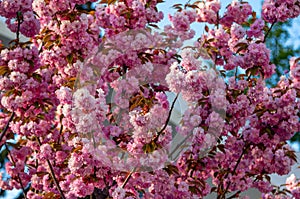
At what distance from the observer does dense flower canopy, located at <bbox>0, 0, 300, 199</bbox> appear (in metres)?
2.81

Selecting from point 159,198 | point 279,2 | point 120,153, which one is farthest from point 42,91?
point 279,2

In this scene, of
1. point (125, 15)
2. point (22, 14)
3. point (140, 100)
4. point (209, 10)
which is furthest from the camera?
point (209, 10)

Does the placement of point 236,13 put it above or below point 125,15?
above

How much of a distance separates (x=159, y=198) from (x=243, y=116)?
852mm

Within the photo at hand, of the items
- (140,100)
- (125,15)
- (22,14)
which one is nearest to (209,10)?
(125,15)

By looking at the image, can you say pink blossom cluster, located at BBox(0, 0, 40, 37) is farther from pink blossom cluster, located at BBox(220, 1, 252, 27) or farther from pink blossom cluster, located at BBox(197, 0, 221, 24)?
pink blossom cluster, located at BBox(220, 1, 252, 27)

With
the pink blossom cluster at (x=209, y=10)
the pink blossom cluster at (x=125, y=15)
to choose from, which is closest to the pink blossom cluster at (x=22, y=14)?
the pink blossom cluster at (x=125, y=15)

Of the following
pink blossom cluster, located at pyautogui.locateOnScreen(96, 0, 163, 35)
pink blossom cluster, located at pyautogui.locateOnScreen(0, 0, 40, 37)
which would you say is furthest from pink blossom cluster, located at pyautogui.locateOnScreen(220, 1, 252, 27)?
pink blossom cluster, located at pyautogui.locateOnScreen(0, 0, 40, 37)

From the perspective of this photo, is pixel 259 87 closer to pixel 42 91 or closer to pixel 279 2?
pixel 279 2

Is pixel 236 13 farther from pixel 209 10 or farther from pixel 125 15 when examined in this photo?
pixel 125 15

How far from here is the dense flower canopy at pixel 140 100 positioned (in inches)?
111

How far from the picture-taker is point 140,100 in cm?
286

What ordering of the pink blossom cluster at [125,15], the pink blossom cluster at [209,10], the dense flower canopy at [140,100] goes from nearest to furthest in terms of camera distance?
the dense flower canopy at [140,100] → the pink blossom cluster at [125,15] → the pink blossom cluster at [209,10]

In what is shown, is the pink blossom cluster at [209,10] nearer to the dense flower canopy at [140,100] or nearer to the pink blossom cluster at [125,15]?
the dense flower canopy at [140,100]
